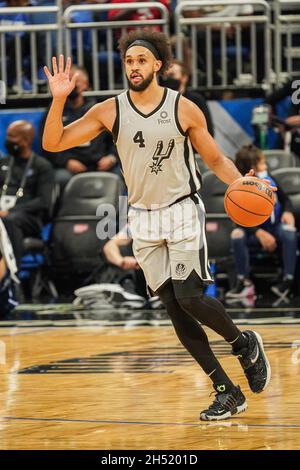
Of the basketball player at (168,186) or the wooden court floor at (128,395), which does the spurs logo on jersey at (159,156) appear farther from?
the wooden court floor at (128,395)

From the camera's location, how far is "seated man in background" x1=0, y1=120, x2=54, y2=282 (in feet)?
46.9

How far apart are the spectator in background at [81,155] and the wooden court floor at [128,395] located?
4.22 meters

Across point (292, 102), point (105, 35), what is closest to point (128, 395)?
point (292, 102)

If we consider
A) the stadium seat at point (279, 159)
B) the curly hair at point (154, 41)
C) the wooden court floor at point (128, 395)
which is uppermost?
the curly hair at point (154, 41)

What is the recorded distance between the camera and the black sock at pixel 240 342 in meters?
6.97

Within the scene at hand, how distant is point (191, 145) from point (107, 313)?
6106 millimetres

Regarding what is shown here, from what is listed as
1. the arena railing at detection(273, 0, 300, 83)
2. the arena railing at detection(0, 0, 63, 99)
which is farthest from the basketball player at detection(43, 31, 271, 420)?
the arena railing at detection(0, 0, 63, 99)

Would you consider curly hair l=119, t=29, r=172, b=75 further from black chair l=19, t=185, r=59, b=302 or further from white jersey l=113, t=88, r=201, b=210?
black chair l=19, t=185, r=59, b=302

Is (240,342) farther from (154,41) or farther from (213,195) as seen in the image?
(213,195)

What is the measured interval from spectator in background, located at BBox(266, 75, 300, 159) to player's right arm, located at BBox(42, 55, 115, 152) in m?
7.90

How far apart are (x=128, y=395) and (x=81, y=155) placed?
7.92 m

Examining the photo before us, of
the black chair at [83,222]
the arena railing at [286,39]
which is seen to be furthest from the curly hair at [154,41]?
the arena railing at [286,39]
